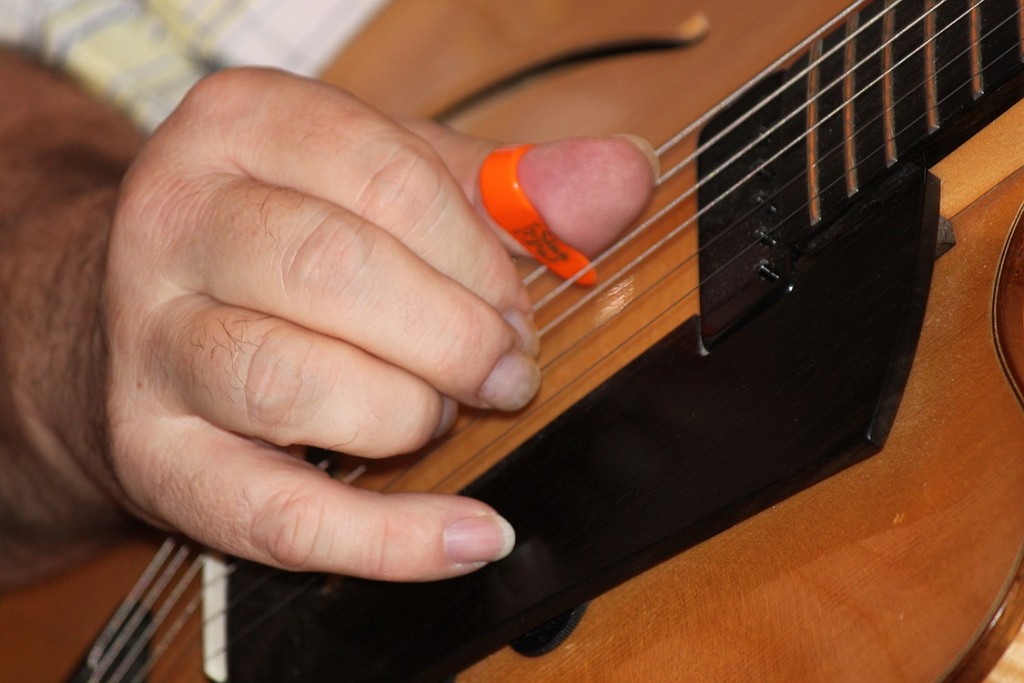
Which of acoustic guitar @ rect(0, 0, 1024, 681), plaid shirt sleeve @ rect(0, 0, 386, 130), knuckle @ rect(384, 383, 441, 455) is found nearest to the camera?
acoustic guitar @ rect(0, 0, 1024, 681)

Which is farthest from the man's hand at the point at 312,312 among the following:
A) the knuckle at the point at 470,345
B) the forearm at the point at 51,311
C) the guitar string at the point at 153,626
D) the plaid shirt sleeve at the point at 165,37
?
→ the plaid shirt sleeve at the point at 165,37

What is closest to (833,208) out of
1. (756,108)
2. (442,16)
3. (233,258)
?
(756,108)

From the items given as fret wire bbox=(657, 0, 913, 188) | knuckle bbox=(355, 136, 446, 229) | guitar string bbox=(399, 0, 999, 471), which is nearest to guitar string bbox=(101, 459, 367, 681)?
guitar string bbox=(399, 0, 999, 471)

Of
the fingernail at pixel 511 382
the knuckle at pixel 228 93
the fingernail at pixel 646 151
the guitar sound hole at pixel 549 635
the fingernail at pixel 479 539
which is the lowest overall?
the guitar sound hole at pixel 549 635

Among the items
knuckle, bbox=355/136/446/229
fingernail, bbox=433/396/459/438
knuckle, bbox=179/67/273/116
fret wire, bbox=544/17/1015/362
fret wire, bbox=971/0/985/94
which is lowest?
fingernail, bbox=433/396/459/438

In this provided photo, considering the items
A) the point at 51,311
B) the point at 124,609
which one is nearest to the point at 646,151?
the point at 51,311

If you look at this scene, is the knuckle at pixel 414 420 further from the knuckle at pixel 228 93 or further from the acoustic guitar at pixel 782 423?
the knuckle at pixel 228 93

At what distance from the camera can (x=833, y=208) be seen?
0.47 metres

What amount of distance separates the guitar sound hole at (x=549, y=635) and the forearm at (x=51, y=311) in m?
0.32

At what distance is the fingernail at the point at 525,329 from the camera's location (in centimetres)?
55

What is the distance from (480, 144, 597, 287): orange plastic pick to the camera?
533 mm

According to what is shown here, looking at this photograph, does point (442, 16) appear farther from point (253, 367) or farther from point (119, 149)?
point (253, 367)

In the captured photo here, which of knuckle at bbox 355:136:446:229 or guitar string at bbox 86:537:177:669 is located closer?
knuckle at bbox 355:136:446:229

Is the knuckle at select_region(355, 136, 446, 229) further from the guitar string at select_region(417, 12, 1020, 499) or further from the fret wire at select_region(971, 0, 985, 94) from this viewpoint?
the fret wire at select_region(971, 0, 985, 94)
